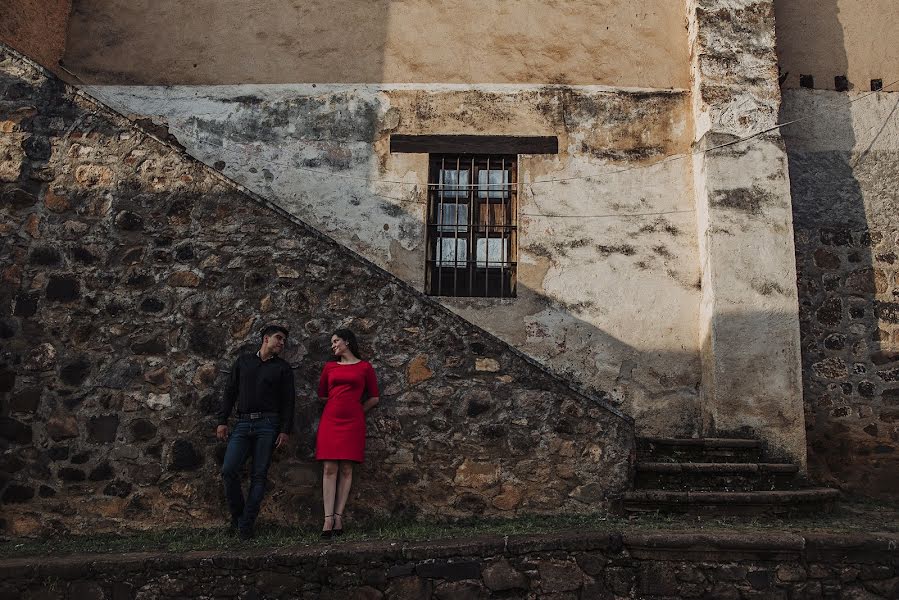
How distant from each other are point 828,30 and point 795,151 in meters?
Answer: 1.39

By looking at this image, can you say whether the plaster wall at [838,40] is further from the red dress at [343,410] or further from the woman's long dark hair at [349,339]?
the red dress at [343,410]

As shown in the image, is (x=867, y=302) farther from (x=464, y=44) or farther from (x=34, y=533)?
(x=34, y=533)

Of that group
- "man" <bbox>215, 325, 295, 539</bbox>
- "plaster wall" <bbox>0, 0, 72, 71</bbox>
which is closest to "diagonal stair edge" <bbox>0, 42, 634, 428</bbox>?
"man" <bbox>215, 325, 295, 539</bbox>

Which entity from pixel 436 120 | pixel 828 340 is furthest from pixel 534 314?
pixel 828 340

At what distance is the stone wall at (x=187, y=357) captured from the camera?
522cm

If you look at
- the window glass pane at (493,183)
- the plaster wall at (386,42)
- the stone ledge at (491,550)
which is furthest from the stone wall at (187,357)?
the window glass pane at (493,183)

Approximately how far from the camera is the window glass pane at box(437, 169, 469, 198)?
7762mm

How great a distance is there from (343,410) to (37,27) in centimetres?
556

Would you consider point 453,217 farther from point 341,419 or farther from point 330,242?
point 341,419

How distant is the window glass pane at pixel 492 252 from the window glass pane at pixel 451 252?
0.47 ft

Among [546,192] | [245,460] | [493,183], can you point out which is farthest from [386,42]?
[245,460]

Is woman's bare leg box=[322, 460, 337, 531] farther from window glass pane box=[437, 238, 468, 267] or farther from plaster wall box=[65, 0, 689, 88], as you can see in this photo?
plaster wall box=[65, 0, 689, 88]

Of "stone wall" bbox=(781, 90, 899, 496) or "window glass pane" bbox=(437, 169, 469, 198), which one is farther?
"window glass pane" bbox=(437, 169, 469, 198)

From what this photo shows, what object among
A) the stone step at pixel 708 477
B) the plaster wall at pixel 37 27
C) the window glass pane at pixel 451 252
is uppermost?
the plaster wall at pixel 37 27
